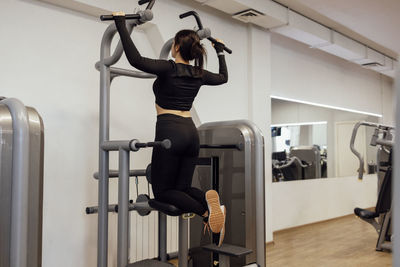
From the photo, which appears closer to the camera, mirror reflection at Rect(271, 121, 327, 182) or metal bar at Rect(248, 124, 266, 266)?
metal bar at Rect(248, 124, 266, 266)

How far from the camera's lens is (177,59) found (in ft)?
7.11

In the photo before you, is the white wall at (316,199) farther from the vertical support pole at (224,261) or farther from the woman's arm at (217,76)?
the woman's arm at (217,76)

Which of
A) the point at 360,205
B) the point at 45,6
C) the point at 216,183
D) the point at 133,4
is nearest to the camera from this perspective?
the point at 216,183

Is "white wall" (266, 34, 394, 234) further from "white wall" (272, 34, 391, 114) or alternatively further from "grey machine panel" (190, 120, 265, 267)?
"grey machine panel" (190, 120, 265, 267)

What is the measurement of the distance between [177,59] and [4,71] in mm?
1309

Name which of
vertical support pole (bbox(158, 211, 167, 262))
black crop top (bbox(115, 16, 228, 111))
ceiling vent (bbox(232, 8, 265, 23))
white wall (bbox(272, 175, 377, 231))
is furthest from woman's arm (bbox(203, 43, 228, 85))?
white wall (bbox(272, 175, 377, 231))

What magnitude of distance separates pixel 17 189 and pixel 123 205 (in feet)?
1.78

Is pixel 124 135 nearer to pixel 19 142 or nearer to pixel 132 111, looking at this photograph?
pixel 132 111

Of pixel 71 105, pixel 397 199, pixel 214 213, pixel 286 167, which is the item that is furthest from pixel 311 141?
pixel 397 199

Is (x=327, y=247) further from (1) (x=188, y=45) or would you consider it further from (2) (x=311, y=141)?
(1) (x=188, y=45)

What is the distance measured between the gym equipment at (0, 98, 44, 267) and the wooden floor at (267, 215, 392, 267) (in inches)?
91.3

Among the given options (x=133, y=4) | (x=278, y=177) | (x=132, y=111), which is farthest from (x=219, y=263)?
(x=278, y=177)

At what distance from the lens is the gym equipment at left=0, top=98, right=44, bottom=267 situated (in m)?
1.76

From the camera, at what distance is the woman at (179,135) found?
206cm
